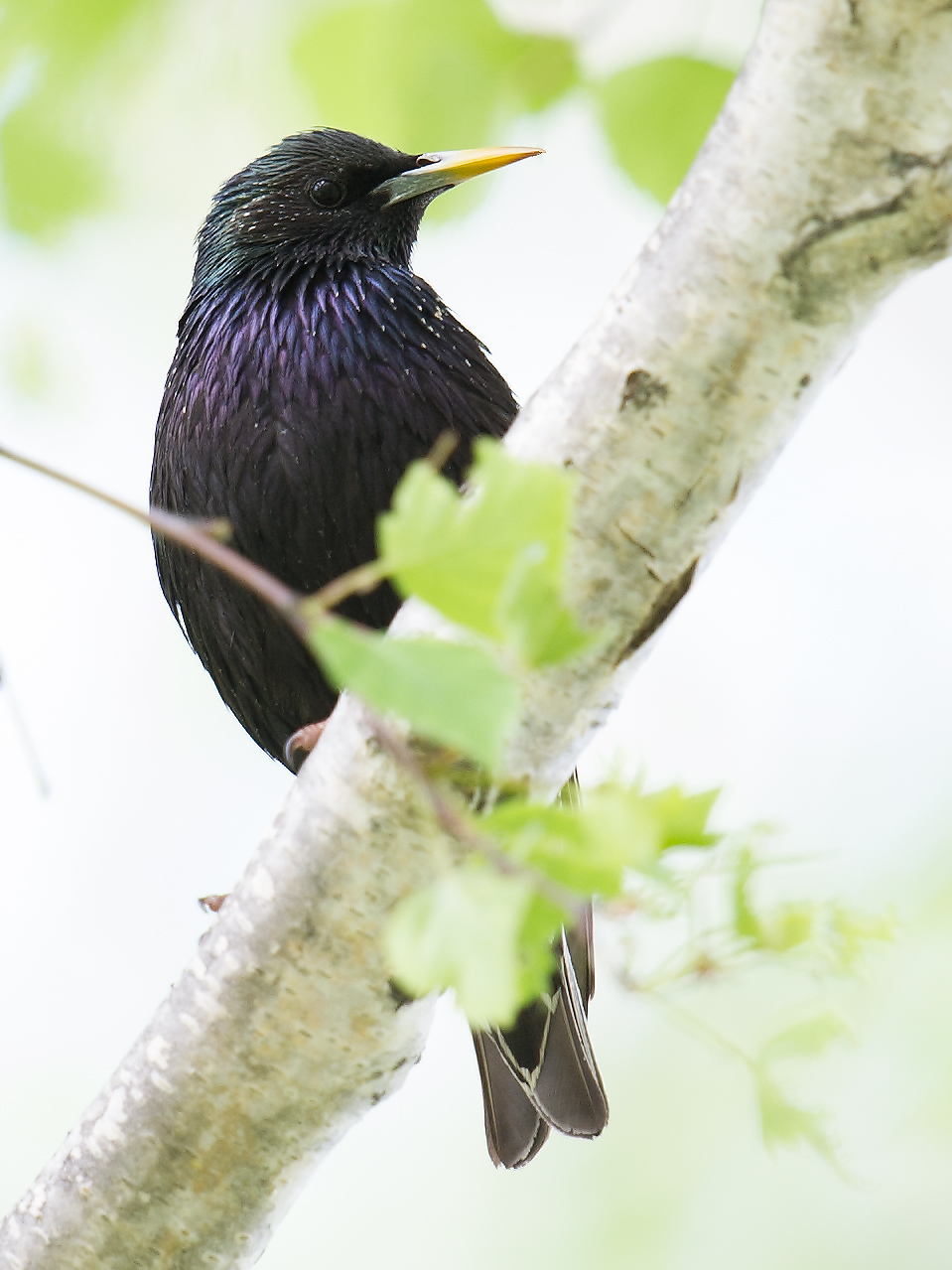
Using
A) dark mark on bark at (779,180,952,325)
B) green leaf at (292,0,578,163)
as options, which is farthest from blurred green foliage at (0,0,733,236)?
dark mark on bark at (779,180,952,325)

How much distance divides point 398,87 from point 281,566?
0.76 metres

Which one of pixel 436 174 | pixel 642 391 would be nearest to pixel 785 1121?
pixel 642 391

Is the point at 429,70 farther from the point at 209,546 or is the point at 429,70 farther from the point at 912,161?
the point at 209,546

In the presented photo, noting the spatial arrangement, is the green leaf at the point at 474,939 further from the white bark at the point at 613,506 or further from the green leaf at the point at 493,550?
the white bark at the point at 613,506

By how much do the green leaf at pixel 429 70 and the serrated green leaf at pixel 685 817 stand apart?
1404 mm

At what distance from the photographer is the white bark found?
1.09 meters

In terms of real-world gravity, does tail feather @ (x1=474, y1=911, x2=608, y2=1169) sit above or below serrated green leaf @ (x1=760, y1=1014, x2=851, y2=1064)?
above

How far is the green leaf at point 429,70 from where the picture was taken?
1.97 metres

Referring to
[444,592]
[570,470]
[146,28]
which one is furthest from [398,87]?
[444,592]

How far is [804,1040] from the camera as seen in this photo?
100 cm

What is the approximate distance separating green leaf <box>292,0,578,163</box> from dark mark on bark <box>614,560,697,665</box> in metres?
1.00

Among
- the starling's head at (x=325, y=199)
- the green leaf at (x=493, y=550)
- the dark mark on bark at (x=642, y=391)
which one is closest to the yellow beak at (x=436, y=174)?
the starling's head at (x=325, y=199)

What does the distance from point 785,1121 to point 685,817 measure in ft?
0.89

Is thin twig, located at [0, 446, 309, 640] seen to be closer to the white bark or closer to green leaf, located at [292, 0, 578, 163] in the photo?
the white bark
